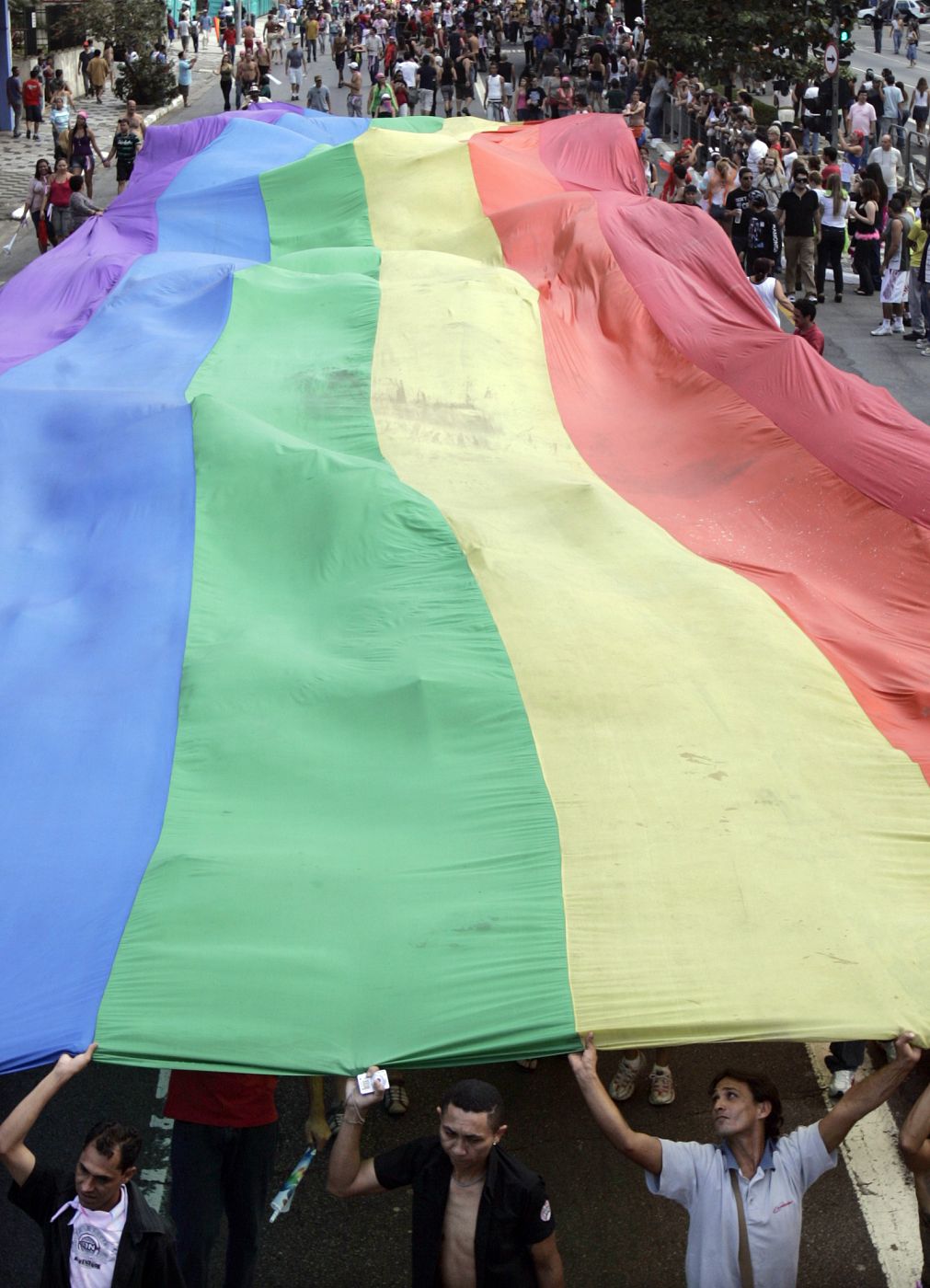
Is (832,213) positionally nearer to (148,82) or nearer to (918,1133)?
(918,1133)

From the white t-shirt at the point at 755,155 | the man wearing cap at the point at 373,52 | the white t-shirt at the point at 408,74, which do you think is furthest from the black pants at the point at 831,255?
the man wearing cap at the point at 373,52

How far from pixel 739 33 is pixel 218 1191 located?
2488cm

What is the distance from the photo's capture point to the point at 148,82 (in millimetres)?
35188

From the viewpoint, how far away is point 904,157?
23469 millimetres

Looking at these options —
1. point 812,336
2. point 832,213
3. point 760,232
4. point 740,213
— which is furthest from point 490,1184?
point 832,213

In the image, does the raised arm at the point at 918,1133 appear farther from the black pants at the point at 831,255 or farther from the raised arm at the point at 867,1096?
the black pants at the point at 831,255

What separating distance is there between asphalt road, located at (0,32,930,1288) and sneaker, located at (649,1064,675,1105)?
0.05m

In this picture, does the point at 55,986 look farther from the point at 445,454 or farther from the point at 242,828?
the point at 445,454

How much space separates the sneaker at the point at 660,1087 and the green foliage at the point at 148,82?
3321cm

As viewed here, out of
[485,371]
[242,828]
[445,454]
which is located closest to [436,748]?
[242,828]

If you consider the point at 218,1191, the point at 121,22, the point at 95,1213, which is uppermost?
the point at 121,22

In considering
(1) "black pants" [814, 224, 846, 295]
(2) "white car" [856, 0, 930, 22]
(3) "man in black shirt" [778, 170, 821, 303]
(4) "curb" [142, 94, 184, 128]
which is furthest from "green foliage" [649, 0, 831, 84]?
(2) "white car" [856, 0, 930, 22]

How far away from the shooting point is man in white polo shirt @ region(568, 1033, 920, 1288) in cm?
425

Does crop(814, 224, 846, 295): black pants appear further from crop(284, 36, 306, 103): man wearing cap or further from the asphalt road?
crop(284, 36, 306, 103): man wearing cap
